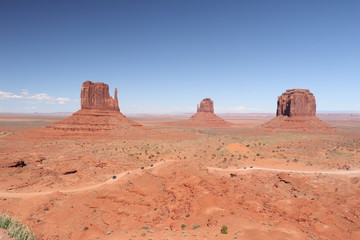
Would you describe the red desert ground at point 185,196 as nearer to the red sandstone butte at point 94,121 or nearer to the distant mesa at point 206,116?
the red sandstone butte at point 94,121

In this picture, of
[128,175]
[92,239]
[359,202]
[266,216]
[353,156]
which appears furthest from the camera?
[353,156]

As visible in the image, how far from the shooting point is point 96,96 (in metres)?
80.3

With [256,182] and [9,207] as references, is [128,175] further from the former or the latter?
[256,182]

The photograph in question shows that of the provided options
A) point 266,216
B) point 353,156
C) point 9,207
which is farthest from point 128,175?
point 353,156

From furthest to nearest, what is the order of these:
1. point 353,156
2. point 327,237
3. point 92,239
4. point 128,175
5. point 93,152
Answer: point 93,152, point 353,156, point 128,175, point 92,239, point 327,237

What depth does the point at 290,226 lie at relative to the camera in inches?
640

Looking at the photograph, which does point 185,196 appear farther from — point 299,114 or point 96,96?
point 299,114

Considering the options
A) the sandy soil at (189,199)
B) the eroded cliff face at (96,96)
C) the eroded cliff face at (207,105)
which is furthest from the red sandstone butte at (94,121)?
the eroded cliff face at (207,105)

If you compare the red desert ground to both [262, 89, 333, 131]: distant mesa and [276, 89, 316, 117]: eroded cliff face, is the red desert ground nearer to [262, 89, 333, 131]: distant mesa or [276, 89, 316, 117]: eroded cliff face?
[262, 89, 333, 131]: distant mesa

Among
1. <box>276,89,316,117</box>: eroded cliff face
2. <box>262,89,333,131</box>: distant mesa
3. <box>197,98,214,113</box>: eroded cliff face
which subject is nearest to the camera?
<box>262,89,333,131</box>: distant mesa

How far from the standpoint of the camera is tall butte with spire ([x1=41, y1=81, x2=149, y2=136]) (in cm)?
7150

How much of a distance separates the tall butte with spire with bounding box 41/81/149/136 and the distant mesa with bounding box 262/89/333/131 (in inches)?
2790

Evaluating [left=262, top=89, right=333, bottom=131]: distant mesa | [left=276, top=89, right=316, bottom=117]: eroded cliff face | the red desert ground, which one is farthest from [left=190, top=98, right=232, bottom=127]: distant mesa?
the red desert ground

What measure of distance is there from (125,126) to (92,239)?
64.6 meters
